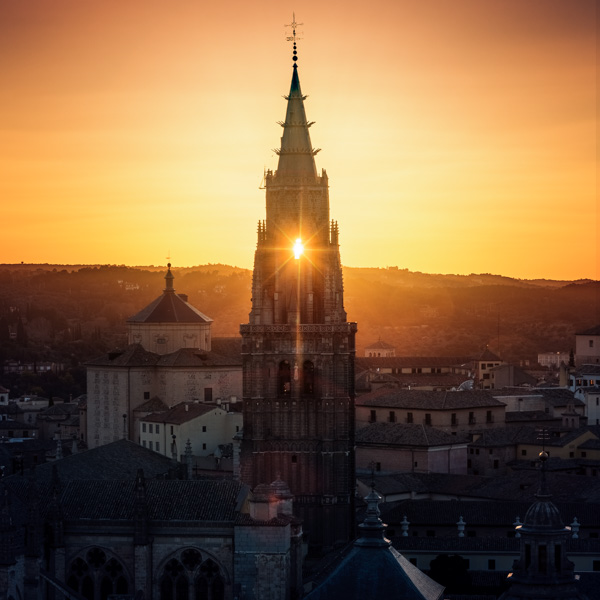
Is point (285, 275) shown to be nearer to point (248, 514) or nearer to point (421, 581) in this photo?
point (248, 514)

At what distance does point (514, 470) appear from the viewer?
3863 inches

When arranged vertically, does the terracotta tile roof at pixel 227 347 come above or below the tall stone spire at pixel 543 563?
above

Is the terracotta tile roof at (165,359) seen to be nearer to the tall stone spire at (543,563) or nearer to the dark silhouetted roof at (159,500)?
the dark silhouetted roof at (159,500)

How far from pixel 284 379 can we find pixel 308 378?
3.07ft

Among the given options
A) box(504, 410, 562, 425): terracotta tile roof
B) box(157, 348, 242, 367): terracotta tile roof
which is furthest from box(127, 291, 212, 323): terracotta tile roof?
box(504, 410, 562, 425): terracotta tile roof

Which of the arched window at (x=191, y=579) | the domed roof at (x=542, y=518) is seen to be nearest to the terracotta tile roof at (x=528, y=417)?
the arched window at (x=191, y=579)

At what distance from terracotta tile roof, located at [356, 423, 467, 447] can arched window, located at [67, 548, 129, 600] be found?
41.6m

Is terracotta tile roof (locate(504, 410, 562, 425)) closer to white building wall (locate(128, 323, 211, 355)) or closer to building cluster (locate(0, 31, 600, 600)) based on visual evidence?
building cluster (locate(0, 31, 600, 600))

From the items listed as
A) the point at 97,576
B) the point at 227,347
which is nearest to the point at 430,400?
the point at 227,347

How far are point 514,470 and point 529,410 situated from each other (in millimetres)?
26718

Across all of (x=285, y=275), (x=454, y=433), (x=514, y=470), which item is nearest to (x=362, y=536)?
(x=285, y=275)

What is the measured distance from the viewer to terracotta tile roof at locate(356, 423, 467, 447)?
320 feet

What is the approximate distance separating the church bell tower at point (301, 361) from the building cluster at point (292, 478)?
0.07m

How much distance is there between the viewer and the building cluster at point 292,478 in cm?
5366
